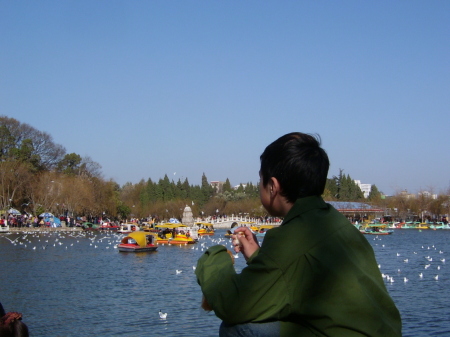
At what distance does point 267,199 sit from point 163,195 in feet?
378

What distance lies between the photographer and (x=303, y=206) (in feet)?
5.89

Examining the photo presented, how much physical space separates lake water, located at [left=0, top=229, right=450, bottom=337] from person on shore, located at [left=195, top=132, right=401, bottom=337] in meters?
6.89

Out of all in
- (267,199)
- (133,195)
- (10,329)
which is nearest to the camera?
(267,199)

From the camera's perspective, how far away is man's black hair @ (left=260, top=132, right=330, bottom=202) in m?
1.87

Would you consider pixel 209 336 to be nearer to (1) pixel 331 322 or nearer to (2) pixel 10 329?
(2) pixel 10 329

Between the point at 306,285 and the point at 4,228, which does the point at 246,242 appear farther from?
the point at 4,228

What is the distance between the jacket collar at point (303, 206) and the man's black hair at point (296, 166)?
46 mm

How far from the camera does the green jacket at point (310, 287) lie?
1.65 meters

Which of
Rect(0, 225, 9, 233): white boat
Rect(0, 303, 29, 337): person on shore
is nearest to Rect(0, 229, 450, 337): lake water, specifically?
Rect(0, 303, 29, 337): person on shore

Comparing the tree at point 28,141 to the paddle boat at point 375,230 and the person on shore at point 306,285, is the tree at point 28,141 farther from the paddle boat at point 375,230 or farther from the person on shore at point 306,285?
the person on shore at point 306,285

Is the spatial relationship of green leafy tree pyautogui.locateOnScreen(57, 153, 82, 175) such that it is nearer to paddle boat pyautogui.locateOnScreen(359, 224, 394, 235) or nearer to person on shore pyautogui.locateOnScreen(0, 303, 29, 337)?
paddle boat pyautogui.locateOnScreen(359, 224, 394, 235)

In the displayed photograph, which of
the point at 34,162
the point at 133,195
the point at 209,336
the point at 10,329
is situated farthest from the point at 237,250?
the point at 133,195

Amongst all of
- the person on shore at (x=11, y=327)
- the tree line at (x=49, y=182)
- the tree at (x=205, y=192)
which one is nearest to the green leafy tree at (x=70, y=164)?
the tree line at (x=49, y=182)

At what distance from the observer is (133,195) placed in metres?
115
